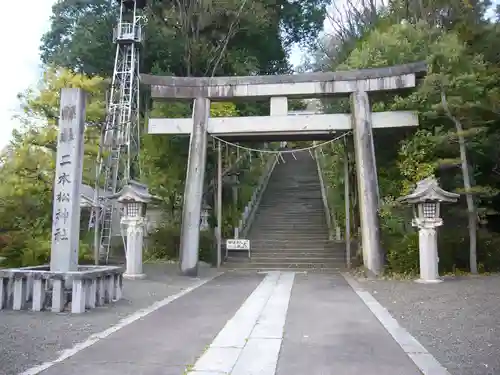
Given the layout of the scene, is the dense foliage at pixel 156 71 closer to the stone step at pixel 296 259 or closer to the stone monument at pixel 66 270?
the stone step at pixel 296 259

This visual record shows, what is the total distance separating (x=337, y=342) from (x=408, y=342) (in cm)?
87

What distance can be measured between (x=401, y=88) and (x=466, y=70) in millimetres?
2028

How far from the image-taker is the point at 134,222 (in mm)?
13406

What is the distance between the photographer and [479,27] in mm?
15820

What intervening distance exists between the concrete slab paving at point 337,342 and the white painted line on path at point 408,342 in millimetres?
81

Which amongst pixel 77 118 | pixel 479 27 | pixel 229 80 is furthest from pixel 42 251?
pixel 479 27

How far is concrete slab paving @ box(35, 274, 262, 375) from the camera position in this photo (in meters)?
4.62

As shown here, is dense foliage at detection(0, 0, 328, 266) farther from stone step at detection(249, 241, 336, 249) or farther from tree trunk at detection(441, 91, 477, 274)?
tree trunk at detection(441, 91, 477, 274)

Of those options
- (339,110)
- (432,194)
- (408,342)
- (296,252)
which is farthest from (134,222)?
(339,110)

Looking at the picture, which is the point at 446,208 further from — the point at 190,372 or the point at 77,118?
the point at 190,372

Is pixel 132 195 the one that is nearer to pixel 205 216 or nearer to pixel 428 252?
pixel 205 216

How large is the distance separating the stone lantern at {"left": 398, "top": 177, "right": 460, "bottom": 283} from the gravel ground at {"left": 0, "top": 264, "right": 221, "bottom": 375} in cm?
627

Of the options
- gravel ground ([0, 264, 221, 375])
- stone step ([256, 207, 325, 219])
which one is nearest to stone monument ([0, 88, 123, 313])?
gravel ground ([0, 264, 221, 375])

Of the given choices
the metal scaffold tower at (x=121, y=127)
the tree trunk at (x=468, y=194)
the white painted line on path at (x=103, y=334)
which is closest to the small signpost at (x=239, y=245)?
the metal scaffold tower at (x=121, y=127)
